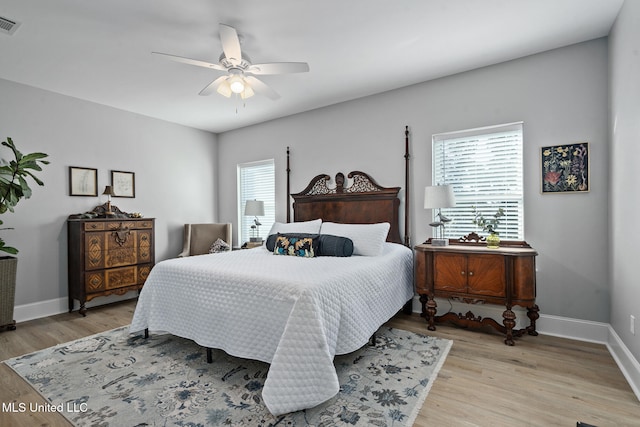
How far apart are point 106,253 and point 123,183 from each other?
1.09 metres

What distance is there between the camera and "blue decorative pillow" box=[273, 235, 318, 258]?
3250 mm

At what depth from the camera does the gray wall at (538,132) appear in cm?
277

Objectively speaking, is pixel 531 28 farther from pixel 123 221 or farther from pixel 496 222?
pixel 123 221

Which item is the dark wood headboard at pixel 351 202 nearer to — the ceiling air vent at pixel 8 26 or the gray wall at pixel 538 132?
the gray wall at pixel 538 132

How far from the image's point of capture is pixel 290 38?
8.87ft

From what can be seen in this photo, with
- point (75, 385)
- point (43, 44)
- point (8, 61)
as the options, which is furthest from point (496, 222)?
point (8, 61)

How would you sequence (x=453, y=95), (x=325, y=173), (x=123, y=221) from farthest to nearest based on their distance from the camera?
(x=325, y=173)
(x=123, y=221)
(x=453, y=95)

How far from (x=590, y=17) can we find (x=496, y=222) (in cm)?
180

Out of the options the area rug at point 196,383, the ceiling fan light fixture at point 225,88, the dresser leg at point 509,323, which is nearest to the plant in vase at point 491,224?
the dresser leg at point 509,323

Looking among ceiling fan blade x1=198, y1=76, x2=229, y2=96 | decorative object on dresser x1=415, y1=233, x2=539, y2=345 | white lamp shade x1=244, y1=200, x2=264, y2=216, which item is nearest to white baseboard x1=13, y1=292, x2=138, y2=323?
white lamp shade x1=244, y1=200, x2=264, y2=216

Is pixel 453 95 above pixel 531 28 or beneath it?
beneath

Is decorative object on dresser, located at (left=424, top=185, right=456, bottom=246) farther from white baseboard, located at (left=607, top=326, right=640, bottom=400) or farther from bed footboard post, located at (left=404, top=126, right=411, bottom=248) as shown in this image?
white baseboard, located at (left=607, top=326, right=640, bottom=400)

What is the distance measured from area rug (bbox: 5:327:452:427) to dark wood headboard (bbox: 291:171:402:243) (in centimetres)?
148

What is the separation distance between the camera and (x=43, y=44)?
2.76 m
